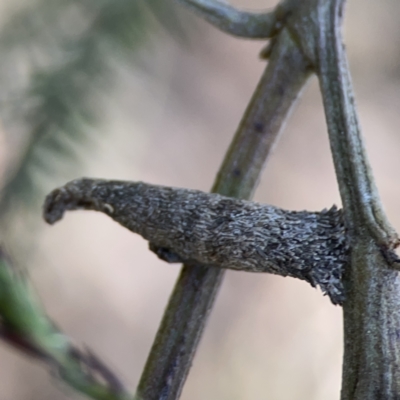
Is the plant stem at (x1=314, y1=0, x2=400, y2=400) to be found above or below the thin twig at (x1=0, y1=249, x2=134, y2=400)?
above

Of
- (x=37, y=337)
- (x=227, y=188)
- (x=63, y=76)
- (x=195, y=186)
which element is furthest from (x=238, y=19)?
(x=195, y=186)

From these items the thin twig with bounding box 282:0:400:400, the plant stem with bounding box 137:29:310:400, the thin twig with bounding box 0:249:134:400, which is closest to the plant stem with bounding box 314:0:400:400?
the thin twig with bounding box 282:0:400:400

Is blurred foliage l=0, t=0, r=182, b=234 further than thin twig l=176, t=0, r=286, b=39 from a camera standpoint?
Yes

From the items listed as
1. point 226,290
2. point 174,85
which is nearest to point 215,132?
point 174,85

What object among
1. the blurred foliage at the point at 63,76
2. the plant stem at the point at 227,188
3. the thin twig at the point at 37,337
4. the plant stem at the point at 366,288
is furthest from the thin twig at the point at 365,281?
the blurred foliage at the point at 63,76

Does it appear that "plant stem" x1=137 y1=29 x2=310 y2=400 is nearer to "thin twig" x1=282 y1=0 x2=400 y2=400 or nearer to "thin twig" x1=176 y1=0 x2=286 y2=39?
"thin twig" x1=176 y1=0 x2=286 y2=39

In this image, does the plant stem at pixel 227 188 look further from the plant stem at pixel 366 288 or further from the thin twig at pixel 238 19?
the plant stem at pixel 366 288

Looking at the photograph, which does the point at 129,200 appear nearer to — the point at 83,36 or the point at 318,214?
the point at 318,214
